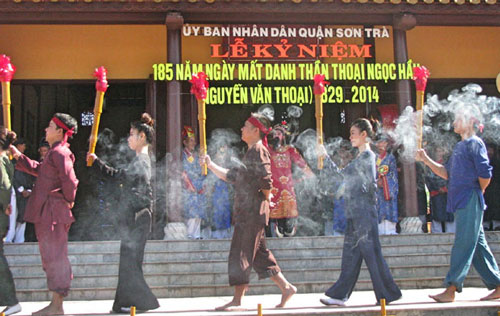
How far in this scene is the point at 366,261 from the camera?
5.75 meters

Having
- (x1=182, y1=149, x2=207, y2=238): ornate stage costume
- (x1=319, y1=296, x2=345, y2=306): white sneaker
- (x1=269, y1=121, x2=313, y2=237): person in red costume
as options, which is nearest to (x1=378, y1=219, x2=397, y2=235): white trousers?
(x1=269, y1=121, x2=313, y2=237): person in red costume

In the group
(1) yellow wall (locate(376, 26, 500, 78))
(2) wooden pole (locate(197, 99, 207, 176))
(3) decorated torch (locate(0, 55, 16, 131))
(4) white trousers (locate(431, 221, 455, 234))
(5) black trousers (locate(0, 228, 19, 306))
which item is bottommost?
(5) black trousers (locate(0, 228, 19, 306))

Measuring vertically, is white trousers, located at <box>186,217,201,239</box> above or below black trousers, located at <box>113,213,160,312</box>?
above

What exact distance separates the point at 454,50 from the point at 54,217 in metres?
8.47

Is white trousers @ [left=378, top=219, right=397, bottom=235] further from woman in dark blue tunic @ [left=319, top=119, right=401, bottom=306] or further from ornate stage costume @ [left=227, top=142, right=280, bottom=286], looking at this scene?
ornate stage costume @ [left=227, top=142, right=280, bottom=286]

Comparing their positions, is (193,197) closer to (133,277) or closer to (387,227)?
(387,227)

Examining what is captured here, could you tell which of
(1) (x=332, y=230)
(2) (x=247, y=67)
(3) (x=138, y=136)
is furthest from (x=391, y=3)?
(3) (x=138, y=136)

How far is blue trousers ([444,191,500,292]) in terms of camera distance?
18.8ft

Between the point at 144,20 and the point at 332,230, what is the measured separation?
4.44 m

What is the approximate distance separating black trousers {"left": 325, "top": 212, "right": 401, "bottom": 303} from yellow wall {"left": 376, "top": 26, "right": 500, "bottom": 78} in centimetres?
623

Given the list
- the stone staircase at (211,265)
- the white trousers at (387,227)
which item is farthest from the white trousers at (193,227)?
the white trousers at (387,227)

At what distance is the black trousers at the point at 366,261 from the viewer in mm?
5680

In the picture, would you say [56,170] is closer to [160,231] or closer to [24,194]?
[24,194]

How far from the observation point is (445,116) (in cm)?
1139
